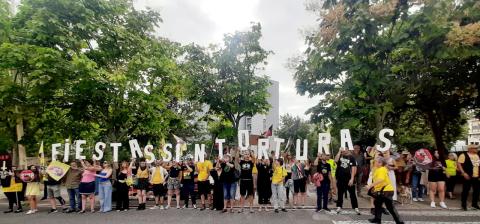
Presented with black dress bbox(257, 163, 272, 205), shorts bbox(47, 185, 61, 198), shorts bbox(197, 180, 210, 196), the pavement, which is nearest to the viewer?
the pavement

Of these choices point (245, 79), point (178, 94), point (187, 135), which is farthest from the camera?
point (187, 135)

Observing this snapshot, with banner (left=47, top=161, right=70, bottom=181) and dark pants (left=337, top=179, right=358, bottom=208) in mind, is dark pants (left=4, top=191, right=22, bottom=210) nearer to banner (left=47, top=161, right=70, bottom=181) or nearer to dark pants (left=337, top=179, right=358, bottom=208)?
banner (left=47, top=161, right=70, bottom=181)

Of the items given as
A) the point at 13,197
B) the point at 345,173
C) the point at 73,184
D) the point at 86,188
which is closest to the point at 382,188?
the point at 345,173

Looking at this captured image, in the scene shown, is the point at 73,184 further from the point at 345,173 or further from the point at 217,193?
the point at 345,173

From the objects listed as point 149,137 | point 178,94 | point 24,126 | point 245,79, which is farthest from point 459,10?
point 24,126

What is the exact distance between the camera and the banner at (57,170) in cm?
1375

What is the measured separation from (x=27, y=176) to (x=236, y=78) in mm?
10081

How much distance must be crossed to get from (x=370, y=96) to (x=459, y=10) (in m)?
4.00

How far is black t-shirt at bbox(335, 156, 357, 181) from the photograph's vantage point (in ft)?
39.6

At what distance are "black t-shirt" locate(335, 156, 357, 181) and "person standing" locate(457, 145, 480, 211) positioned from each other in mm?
3436

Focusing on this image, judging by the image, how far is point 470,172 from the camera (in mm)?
12609

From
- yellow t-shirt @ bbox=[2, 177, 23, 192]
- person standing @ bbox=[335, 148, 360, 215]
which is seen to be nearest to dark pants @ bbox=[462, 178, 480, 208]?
person standing @ bbox=[335, 148, 360, 215]

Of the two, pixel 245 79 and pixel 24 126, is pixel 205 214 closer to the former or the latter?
pixel 245 79

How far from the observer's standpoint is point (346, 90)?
1442cm
